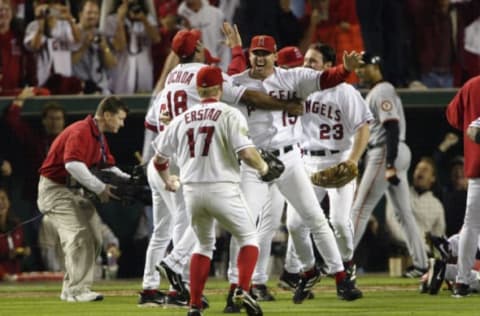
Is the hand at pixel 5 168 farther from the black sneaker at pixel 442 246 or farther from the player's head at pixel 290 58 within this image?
the black sneaker at pixel 442 246

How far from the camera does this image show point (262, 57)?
10.4 meters

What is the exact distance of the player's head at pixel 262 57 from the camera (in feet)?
33.9

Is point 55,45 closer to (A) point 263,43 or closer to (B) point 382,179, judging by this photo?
(B) point 382,179

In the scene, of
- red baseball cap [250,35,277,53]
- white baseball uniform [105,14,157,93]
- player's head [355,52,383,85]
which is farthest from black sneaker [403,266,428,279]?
red baseball cap [250,35,277,53]

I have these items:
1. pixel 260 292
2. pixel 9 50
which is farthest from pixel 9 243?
pixel 260 292

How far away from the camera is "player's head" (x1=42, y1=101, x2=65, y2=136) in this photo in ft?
49.1

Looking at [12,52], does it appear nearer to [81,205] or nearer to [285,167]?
[81,205]

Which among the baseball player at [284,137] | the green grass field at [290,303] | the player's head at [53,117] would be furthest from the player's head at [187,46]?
the player's head at [53,117]

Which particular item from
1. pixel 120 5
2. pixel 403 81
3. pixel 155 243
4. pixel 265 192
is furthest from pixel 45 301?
pixel 403 81

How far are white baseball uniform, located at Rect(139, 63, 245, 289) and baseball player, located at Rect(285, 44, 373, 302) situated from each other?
1.05 m

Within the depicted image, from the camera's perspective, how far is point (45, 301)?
38.6ft

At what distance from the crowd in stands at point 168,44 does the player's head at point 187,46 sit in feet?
15.7

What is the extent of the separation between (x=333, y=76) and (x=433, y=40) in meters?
6.25

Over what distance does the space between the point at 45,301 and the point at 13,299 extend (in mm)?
552
